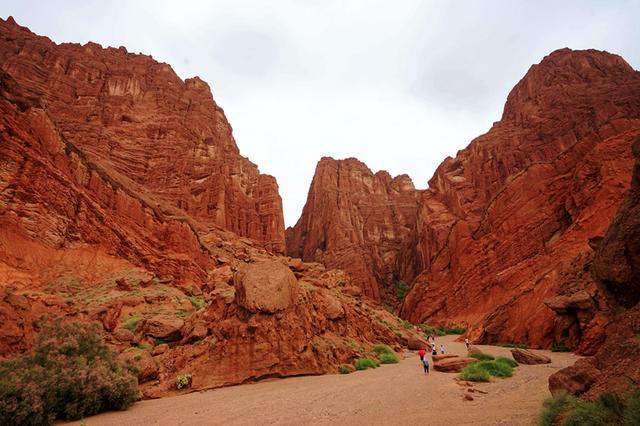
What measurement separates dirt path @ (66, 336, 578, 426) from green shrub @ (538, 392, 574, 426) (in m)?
0.96

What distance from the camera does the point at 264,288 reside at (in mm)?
14953

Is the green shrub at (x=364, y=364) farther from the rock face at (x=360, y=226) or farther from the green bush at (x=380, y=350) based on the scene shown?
the rock face at (x=360, y=226)

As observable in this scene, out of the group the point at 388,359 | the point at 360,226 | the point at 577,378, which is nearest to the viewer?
the point at 577,378

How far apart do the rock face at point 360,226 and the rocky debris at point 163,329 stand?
64.0m

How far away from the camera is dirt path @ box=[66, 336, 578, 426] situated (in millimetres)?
7301

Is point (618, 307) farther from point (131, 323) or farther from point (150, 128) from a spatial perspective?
point (150, 128)

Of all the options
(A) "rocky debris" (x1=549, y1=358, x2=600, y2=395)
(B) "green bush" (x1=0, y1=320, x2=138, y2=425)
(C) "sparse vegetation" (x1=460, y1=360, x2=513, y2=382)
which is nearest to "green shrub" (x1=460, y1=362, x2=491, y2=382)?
(C) "sparse vegetation" (x1=460, y1=360, x2=513, y2=382)

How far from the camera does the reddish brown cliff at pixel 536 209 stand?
23.9m

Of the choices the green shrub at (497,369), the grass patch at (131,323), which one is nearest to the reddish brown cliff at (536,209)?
the green shrub at (497,369)

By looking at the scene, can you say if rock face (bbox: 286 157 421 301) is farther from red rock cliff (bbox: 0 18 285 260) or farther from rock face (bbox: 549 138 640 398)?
rock face (bbox: 549 138 640 398)

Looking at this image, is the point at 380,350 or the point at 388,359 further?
the point at 380,350

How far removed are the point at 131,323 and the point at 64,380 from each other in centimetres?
885

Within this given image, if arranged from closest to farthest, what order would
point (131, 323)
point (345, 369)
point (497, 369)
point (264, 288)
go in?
point (497, 369), point (264, 288), point (345, 369), point (131, 323)

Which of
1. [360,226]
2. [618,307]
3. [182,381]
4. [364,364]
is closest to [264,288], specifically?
[182,381]
